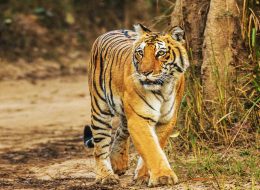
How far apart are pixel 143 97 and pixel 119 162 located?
3.58 feet

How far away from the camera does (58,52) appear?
17.7 meters

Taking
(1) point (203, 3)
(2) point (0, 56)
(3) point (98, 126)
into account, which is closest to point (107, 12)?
(2) point (0, 56)

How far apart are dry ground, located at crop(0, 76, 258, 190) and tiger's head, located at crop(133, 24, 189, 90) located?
0.76 m

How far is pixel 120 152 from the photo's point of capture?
750 centimetres

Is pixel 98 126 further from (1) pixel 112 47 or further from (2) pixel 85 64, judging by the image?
(2) pixel 85 64

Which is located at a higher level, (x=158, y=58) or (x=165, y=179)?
(x=158, y=58)

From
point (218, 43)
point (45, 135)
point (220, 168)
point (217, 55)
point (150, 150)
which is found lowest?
point (45, 135)

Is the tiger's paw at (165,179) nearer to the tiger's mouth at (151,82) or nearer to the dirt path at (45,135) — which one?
the dirt path at (45,135)

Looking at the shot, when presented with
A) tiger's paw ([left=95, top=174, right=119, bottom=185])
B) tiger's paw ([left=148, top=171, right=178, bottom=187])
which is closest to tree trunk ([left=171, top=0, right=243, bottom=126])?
tiger's paw ([left=95, top=174, right=119, bottom=185])

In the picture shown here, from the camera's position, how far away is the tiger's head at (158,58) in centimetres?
635

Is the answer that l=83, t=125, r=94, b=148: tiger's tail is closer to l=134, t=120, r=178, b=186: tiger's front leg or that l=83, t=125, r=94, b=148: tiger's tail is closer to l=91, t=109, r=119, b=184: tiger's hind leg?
l=91, t=109, r=119, b=184: tiger's hind leg

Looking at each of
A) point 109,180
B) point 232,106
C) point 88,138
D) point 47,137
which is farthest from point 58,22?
point 109,180

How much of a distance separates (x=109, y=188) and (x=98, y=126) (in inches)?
28.7

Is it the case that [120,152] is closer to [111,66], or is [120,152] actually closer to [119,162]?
[119,162]
